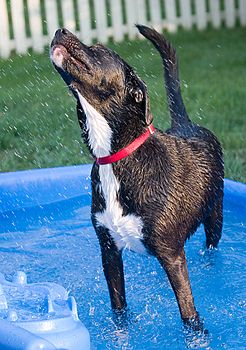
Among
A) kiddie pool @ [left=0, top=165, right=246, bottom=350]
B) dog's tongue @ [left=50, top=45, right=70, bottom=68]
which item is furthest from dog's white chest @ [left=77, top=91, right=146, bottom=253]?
kiddie pool @ [left=0, top=165, right=246, bottom=350]

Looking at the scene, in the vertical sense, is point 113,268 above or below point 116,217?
below

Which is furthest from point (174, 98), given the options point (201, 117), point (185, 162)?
point (201, 117)

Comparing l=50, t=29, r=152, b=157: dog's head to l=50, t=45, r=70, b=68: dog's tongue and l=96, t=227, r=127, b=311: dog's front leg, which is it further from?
l=96, t=227, r=127, b=311: dog's front leg

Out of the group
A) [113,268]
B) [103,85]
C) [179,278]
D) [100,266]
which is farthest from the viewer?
[100,266]

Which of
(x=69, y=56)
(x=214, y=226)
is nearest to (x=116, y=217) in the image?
(x=69, y=56)

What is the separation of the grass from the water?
102cm

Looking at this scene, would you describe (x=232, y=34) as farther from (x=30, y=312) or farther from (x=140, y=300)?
(x=30, y=312)

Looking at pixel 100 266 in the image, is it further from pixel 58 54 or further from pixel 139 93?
pixel 58 54

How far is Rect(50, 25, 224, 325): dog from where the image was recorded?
3.97 metres

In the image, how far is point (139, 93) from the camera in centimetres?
402

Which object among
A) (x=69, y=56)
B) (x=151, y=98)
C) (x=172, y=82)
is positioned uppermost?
(x=69, y=56)

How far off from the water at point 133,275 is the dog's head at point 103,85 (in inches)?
40.7

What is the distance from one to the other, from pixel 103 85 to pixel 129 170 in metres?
0.41

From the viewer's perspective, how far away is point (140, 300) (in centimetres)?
496
